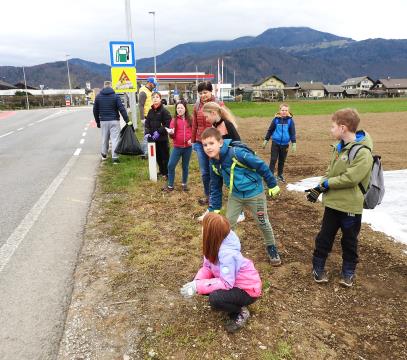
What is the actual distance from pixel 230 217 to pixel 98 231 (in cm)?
213

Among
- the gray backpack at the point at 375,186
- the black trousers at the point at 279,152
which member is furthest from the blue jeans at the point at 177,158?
the gray backpack at the point at 375,186

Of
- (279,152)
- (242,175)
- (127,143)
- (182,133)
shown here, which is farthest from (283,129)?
(242,175)

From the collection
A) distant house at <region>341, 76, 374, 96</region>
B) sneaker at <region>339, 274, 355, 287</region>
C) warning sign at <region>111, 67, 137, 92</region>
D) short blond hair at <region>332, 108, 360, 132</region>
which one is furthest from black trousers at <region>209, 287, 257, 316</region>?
distant house at <region>341, 76, 374, 96</region>

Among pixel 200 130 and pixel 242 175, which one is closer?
pixel 242 175

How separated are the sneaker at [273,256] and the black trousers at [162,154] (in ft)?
14.4

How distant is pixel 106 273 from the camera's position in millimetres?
4086

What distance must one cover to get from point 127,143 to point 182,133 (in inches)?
115

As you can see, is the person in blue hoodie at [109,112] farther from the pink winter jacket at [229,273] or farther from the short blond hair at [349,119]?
the pink winter jacket at [229,273]

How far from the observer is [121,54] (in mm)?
12078

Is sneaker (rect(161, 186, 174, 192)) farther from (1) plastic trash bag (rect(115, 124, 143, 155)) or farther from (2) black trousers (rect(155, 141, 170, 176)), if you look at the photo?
(1) plastic trash bag (rect(115, 124, 143, 155))

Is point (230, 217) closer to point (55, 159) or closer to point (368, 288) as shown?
point (368, 288)

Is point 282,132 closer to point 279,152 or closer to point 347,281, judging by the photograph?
point 279,152

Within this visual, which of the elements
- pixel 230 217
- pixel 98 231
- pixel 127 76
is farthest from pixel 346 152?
pixel 127 76

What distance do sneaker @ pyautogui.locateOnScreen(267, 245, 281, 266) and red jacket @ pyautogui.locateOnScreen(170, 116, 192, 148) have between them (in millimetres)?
3221
